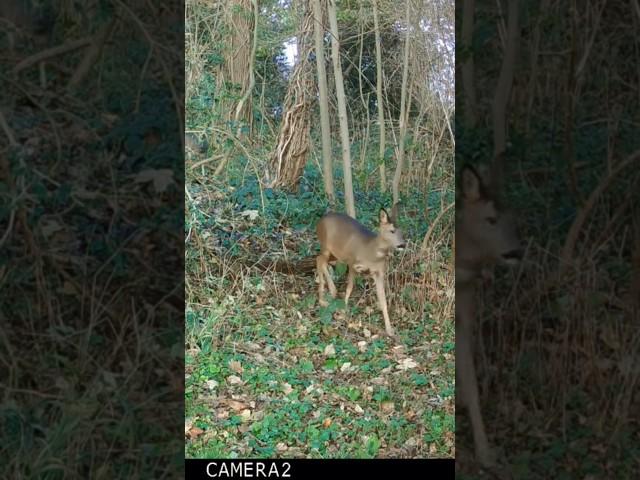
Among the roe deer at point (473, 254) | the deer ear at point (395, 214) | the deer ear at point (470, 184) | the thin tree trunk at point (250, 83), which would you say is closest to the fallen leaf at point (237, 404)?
the roe deer at point (473, 254)

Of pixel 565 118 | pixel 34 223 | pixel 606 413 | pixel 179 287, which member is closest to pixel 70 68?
pixel 34 223

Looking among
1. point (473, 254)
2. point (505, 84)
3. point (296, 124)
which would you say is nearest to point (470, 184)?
point (473, 254)

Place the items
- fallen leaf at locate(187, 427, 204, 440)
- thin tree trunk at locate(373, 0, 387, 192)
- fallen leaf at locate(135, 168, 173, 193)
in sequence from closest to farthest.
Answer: fallen leaf at locate(135, 168, 173, 193)
fallen leaf at locate(187, 427, 204, 440)
thin tree trunk at locate(373, 0, 387, 192)

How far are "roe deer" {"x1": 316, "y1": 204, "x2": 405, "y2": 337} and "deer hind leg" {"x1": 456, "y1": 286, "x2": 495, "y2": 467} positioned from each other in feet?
1.09

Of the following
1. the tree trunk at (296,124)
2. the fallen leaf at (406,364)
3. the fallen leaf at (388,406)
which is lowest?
the fallen leaf at (388,406)

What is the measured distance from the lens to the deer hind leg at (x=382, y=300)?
4.41 meters

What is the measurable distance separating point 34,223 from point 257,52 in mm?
1253

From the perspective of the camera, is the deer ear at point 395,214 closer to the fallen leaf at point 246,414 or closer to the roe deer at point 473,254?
the roe deer at point 473,254

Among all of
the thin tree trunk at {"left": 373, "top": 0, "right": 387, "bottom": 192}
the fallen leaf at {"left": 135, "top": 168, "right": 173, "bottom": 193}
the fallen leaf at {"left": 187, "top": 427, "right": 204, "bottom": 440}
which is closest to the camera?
the fallen leaf at {"left": 135, "top": 168, "right": 173, "bottom": 193}

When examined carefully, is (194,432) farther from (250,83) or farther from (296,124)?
(250,83)

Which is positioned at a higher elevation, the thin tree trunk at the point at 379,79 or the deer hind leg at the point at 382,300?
the thin tree trunk at the point at 379,79

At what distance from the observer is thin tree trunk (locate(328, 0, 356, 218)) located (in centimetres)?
441

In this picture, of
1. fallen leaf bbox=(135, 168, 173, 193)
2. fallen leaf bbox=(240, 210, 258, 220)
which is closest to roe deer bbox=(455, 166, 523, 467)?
fallen leaf bbox=(240, 210, 258, 220)

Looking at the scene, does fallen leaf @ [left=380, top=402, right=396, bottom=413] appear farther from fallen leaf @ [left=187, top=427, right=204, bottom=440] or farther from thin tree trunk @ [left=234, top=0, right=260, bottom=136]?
thin tree trunk @ [left=234, top=0, right=260, bottom=136]
